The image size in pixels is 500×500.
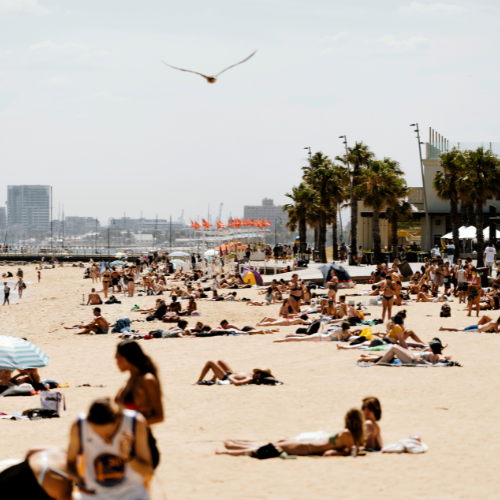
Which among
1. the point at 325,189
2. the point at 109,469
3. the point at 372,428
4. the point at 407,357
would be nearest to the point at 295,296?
the point at 407,357

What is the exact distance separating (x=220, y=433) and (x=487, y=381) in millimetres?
5014

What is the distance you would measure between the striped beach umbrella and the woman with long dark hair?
6.53 meters

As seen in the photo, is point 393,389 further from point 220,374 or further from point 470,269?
point 470,269

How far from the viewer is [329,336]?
15094 millimetres

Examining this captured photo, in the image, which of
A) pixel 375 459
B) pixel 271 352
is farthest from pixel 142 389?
pixel 271 352

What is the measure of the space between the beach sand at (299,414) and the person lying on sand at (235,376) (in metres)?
0.30

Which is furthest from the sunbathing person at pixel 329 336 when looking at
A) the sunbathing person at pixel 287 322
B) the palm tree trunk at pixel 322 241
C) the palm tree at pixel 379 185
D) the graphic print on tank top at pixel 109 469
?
the palm tree trunk at pixel 322 241

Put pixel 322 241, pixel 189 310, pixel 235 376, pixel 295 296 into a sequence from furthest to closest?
pixel 322 241 → pixel 189 310 → pixel 295 296 → pixel 235 376

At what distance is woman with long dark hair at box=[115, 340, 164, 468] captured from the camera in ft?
13.6

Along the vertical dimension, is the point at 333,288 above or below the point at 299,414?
above

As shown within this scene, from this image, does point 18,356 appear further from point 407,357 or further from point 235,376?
point 407,357

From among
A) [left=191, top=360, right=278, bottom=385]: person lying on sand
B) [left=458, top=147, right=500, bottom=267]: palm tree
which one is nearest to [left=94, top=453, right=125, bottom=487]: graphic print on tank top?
[left=191, top=360, right=278, bottom=385]: person lying on sand

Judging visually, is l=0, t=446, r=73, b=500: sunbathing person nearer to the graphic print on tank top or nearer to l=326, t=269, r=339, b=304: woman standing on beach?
the graphic print on tank top

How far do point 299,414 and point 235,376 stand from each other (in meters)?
2.28
